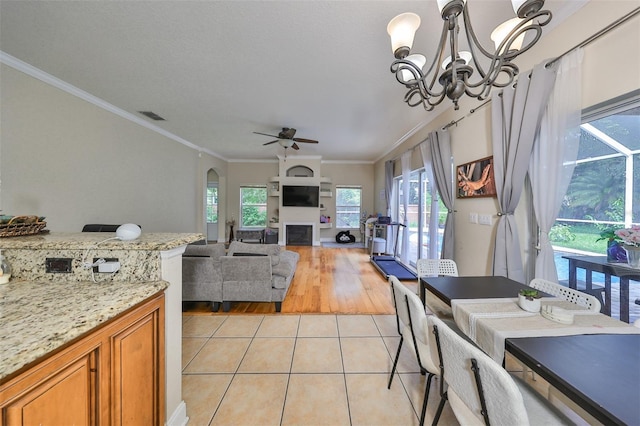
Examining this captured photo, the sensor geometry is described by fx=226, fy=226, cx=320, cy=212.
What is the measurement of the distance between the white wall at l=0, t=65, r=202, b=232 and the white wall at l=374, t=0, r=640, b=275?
14.1ft

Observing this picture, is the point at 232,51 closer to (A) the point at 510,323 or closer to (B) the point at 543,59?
(B) the point at 543,59

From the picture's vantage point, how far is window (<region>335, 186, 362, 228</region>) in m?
7.79

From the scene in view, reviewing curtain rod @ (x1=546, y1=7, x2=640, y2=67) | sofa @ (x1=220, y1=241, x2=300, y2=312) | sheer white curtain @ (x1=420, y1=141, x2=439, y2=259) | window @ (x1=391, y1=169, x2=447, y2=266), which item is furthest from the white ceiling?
sofa @ (x1=220, y1=241, x2=300, y2=312)

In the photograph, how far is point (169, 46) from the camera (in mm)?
2180

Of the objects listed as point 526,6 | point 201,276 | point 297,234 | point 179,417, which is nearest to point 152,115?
point 201,276

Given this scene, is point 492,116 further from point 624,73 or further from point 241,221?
point 241,221

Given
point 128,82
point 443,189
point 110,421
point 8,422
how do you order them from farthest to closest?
point 443,189, point 128,82, point 110,421, point 8,422

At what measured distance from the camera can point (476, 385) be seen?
816 mm

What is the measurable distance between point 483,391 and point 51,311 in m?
1.56

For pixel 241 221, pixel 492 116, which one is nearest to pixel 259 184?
pixel 241 221

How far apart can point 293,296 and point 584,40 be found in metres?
3.68

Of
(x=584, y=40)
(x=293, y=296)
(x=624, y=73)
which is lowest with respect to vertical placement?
(x=293, y=296)

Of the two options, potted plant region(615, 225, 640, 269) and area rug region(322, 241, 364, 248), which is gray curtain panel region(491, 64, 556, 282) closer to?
potted plant region(615, 225, 640, 269)

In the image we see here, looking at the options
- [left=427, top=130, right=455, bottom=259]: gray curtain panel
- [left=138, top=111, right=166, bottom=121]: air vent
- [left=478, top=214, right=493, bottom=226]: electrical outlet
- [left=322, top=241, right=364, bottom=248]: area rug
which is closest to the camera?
[left=478, top=214, right=493, bottom=226]: electrical outlet
